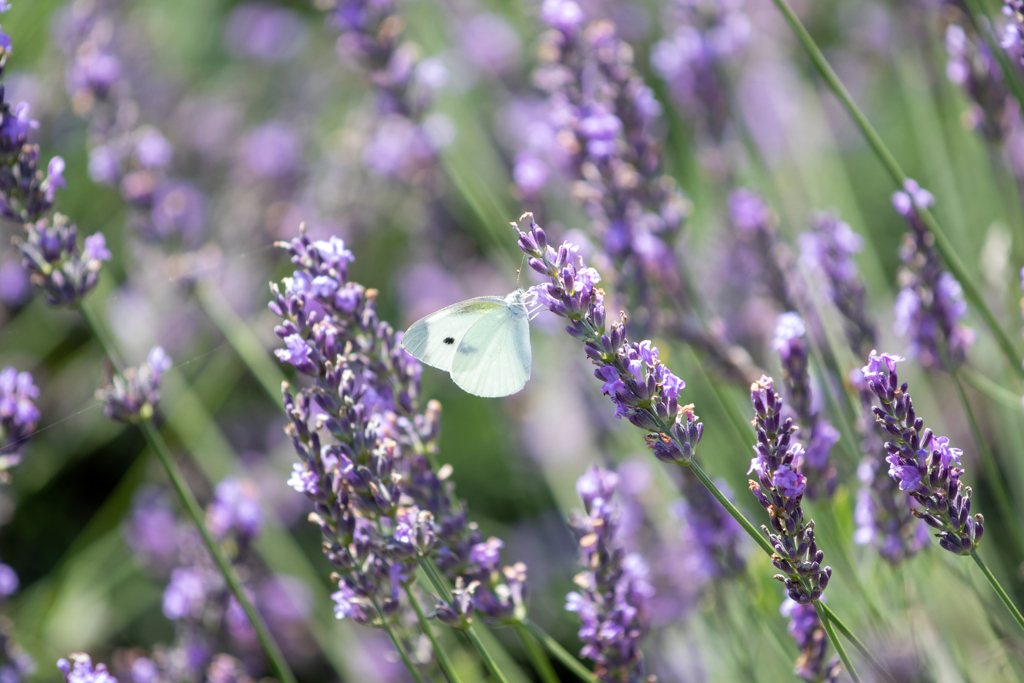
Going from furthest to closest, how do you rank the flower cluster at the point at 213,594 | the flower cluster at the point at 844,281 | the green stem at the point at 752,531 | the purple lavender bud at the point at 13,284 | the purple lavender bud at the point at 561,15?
the purple lavender bud at the point at 13,284, the purple lavender bud at the point at 561,15, the flower cluster at the point at 213,594, the flower cluster at the point at 844,281, the green stem at the point at 752,531

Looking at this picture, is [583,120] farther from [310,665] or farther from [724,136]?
[310,665]

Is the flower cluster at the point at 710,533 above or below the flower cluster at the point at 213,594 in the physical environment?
below

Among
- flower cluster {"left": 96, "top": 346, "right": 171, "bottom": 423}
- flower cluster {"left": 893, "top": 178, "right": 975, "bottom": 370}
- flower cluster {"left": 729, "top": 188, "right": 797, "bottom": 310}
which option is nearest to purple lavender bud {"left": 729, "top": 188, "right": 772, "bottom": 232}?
flower cluster {"left": 729, "top": 188, "right": 797, "bottom": 310}

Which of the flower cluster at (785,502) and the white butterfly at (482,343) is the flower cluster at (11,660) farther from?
the flower cluster at (785,502)

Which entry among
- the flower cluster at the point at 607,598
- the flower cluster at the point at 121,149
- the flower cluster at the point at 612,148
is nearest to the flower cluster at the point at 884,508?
the flower cluster at the point at 607,598

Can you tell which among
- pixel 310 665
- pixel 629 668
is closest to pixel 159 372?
pixel 629 668

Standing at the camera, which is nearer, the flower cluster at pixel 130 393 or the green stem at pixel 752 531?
the green stem at pixel 752 531

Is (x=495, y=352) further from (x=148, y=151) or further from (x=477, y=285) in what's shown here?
(x=477, y=285)

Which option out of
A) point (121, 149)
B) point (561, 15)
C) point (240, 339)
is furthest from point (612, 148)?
point (121, 149)
